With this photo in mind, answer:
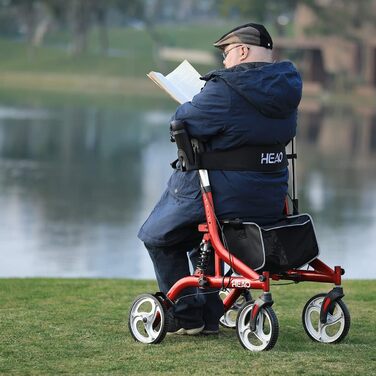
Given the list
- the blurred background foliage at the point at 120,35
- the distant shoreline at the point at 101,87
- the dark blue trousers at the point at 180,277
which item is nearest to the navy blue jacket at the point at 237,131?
the dark blue trousers at the point at 180,277

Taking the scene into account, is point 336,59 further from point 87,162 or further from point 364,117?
point 87,162

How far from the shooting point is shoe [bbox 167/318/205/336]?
6.41 metres

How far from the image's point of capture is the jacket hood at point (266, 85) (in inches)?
240

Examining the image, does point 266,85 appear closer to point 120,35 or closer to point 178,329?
point 178,329

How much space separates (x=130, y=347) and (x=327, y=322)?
96cm

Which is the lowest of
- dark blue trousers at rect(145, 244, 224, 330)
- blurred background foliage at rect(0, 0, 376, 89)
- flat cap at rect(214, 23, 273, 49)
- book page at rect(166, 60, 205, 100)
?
dark blue trousers at rect(145, 244, 224, 330)

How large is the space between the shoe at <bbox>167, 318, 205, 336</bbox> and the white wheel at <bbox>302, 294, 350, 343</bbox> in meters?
0.53

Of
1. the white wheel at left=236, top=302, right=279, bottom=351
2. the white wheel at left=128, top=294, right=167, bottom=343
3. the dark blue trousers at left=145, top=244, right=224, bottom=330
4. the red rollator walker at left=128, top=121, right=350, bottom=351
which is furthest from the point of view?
the dark blue trousers at left=145, top=244, right=224, bottom=330

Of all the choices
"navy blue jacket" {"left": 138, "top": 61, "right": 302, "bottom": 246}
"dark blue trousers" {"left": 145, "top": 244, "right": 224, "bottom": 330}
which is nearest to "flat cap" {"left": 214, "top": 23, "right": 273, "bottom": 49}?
"navy blue jacket" {"left": 138, "top": 61, "right": 302, "bottom": 246}

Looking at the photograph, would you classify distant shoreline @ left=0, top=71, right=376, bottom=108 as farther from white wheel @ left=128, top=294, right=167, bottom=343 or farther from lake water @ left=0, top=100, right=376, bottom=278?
white wheel @ left=128, top=294, right=167, bottom=343

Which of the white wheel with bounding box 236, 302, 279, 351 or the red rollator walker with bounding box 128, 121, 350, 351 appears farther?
the red rollator walker with bounding box 128, 121, 350, 351

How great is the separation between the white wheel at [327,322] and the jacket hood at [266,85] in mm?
951

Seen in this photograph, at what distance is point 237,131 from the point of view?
6133 mm

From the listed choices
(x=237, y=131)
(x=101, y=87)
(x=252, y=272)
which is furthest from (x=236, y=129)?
(x=101, y=87)
